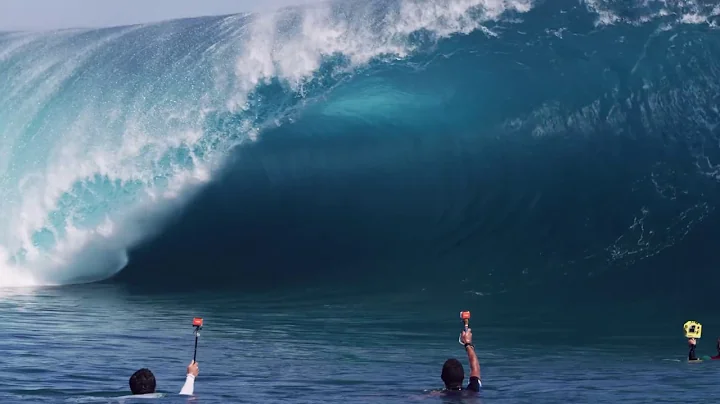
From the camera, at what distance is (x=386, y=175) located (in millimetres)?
23188

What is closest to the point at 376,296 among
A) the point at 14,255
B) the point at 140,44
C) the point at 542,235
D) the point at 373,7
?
the point at 542,235

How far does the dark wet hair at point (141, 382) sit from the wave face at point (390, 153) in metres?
10.9

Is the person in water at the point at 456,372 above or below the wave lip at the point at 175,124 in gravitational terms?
below

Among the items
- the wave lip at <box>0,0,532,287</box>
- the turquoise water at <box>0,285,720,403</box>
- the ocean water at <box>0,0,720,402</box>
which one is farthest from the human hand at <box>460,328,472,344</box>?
the wave lip at <box>0,0,532,287</box>

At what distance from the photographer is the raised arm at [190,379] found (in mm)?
9789

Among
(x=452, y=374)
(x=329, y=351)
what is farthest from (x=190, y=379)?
(x=329, y=351)

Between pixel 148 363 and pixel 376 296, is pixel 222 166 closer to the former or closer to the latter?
pixel 376 296

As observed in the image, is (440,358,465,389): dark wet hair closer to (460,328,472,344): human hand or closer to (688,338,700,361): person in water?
(460,328,472,344): human hand

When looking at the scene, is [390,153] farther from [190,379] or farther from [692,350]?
[190,379]

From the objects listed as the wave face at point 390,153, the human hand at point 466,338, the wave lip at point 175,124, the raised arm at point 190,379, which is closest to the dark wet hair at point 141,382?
the raised arm at point 190,379

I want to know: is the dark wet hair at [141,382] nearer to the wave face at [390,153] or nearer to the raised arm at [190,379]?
the raised arm at [190,379]

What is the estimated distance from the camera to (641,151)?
827 inches

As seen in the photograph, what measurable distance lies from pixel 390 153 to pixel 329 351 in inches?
413

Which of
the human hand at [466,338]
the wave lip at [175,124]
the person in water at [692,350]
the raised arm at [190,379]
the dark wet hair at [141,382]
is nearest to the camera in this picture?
the dark wet hair at [141,382]
